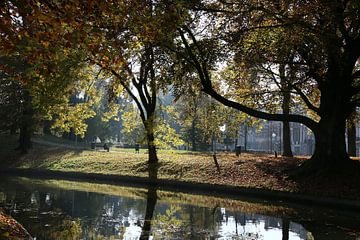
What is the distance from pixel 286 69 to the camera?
2019 centimetres

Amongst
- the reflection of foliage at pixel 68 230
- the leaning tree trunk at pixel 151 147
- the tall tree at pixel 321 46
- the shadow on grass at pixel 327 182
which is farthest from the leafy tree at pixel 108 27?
the shadow on grass at pixel 327 182

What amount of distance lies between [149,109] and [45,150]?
42.8ft

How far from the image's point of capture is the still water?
1055 centimetres

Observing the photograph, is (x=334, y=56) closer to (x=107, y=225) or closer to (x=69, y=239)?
(x=107, y=225)

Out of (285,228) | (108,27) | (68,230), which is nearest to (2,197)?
(68,230)

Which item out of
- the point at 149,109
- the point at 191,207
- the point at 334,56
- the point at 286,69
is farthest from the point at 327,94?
the point at 149,109

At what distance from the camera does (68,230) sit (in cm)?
1056

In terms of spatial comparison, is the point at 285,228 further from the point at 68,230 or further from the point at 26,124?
the point at 26,124

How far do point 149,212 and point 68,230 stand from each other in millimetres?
3801

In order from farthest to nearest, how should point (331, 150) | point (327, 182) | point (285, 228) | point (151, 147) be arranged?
1. point (151, 147)
2. point (331, 150)
3. point (327, 182)
4. point (285, 228)

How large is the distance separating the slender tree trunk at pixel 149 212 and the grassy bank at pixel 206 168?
3642 mm

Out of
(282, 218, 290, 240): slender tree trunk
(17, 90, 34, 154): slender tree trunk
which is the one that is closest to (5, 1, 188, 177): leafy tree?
(282, 218, 290, 240): slender tree trunk

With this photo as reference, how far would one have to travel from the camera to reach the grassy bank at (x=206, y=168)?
18.5 meters

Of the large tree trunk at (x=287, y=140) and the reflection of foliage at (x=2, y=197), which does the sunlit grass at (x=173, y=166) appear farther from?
the reflection of foliage at (x=2, y=197)
